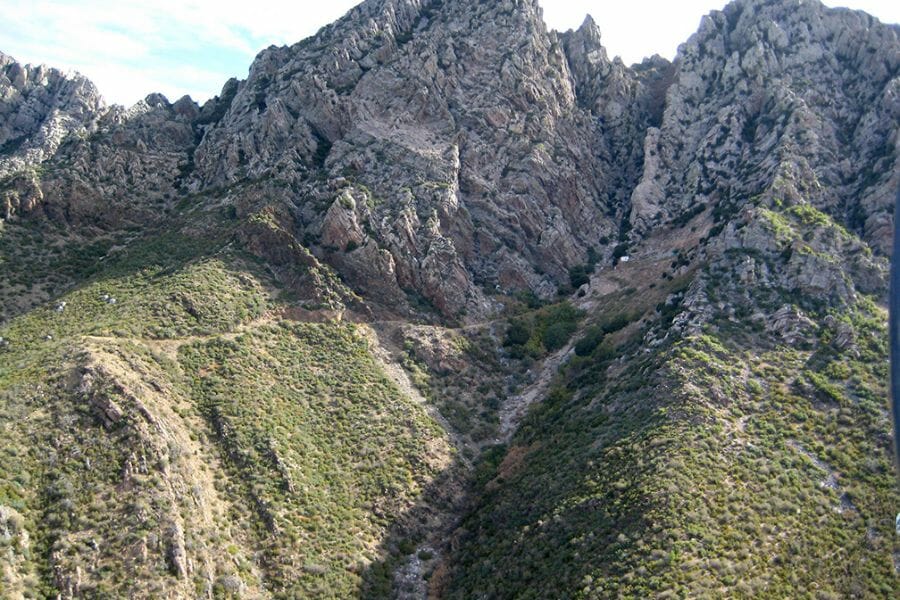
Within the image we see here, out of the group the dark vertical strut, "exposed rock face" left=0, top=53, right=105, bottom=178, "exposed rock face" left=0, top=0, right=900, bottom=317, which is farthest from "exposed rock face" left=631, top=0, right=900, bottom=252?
"exposed rock face" left=0, top=53, right=105, bottom=178

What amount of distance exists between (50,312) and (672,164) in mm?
77238

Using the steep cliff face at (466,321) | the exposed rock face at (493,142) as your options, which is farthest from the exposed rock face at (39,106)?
the exposed rock face at (493,142)

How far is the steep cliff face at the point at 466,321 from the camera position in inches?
1469

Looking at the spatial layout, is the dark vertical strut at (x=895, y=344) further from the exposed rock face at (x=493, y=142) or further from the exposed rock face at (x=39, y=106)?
the exposed rock face at (x=39, y=106)

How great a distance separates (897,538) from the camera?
114 feet

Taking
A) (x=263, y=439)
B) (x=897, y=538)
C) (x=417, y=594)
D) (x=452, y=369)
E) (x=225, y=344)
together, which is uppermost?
(x=225, y=344)

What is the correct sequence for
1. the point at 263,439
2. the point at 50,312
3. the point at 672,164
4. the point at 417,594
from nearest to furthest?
the point at 417,594 → the point at 263,439 → the point at 50,312 → the point at 672,164

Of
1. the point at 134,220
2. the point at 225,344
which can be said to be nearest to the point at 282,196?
the point at 134,220

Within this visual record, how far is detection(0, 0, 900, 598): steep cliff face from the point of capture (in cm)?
3731

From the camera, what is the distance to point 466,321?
6862 centimetres

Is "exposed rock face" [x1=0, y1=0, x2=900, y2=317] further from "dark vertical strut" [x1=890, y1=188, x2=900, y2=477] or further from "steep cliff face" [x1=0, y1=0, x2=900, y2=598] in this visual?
"dark vertical strut" [x1=890, y1=188, x2=900, y2=477]

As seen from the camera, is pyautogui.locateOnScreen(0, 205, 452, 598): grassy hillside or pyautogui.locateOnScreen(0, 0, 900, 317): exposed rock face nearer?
pyautogui.locateOnScreen(0, 205, 452, 598): grassy hillside

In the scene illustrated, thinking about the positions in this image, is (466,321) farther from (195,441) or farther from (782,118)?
(782,118)

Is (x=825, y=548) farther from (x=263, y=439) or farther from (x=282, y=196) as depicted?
(x=282, y=196)
